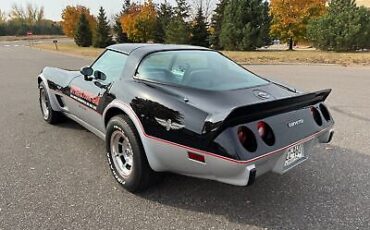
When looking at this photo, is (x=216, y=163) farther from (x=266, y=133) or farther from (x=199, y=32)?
(x=199, y=32)

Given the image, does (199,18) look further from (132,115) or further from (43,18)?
(43,18)

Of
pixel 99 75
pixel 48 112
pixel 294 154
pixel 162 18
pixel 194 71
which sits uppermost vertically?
pixel 162 18

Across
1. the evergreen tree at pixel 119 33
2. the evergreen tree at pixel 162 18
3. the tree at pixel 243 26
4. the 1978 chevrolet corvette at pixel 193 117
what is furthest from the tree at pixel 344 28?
the 1978 chevrolet corvette at pixel 193 117

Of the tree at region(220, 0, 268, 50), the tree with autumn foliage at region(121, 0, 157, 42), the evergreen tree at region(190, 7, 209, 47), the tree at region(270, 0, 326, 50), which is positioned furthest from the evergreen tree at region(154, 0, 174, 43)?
the tree at region(270, 0, 326, 50)

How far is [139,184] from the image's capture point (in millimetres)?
3041

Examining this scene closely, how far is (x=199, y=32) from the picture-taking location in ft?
111

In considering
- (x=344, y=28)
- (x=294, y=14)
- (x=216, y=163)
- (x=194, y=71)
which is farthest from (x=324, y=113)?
(x=294, y=14)

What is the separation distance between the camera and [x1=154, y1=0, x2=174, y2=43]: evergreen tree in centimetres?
3666

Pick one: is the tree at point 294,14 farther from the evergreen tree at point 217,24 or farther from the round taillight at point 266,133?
the round taillight at point 266,133

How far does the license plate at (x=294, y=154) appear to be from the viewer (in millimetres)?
2732

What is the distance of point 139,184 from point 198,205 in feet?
1.88

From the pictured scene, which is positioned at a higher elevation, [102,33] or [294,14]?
[294,14]

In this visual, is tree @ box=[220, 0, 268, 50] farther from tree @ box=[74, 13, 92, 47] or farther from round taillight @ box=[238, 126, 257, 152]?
round taillight @ box=[238, 126, 257, 152]

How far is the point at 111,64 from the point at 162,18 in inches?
1373
